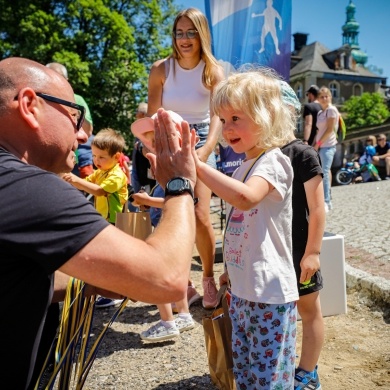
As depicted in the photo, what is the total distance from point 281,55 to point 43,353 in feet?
12.2

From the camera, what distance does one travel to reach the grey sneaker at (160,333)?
2.82m

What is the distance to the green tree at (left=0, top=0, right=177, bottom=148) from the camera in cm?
2028

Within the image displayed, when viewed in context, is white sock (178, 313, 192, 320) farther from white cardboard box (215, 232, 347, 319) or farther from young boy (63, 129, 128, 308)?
white cardboard box (215, 232, 347, 319)

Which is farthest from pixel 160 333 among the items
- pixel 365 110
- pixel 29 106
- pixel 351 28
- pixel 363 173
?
pixel 351 28

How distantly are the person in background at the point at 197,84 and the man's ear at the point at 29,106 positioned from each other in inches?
77.8

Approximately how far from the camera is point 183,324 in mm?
2988

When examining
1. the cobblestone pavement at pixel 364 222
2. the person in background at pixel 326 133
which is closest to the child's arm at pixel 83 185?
the cobblestone pavement at pixel 364 222

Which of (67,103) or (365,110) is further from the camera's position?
(365,110)

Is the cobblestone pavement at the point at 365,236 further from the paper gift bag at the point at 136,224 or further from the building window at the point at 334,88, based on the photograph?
the building window at the point at 334,88

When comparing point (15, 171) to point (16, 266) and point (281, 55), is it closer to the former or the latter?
point (16, 266)

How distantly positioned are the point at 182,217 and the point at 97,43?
76.0 ft

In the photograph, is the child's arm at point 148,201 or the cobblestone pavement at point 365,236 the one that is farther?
the cobblestone pavement at point 365,236

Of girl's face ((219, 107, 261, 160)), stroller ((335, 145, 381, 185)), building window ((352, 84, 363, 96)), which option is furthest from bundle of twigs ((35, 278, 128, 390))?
building window ((352, 84, 363, 96))

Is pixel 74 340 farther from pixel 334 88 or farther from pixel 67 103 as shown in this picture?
pixel 334 88
